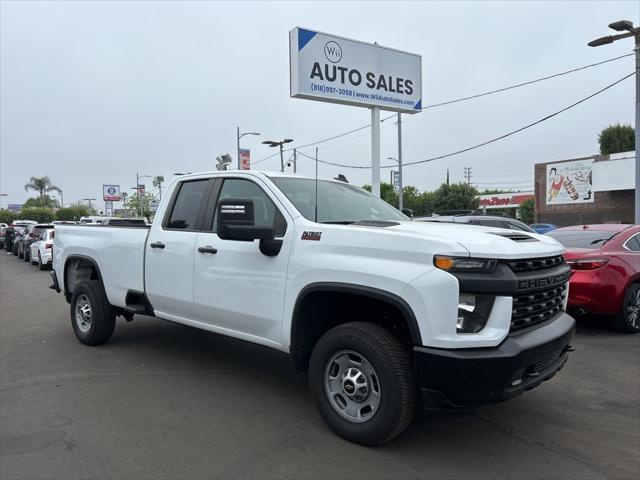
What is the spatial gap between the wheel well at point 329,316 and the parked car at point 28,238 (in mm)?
19852

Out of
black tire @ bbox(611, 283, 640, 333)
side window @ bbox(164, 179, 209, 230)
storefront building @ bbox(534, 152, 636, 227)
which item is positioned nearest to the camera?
side window @ bbox(164, 179, 209, 230)

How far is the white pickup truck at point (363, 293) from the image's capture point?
3.14 meters

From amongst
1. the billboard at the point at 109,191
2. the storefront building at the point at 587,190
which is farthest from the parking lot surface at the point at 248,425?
the billboard at the point at 109,191

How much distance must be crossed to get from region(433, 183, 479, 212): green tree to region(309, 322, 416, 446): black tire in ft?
173

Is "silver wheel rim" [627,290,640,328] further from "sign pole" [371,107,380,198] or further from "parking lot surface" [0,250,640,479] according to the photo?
"sign pole" [371,107,380,198]

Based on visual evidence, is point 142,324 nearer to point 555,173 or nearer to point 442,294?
point 442,294

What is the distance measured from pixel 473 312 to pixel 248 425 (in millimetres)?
1980

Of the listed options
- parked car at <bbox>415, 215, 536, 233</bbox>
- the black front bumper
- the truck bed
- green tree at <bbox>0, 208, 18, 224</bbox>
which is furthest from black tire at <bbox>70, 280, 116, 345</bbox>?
green tree at <bbox>0, 208, 18, 224</bbox>

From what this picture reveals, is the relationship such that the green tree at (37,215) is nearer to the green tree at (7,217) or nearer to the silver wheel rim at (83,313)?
the green tree at (7,217)

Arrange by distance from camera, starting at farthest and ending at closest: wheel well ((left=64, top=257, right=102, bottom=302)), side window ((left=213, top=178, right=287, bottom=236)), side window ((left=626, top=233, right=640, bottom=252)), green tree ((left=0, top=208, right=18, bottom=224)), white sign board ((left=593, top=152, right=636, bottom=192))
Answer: green tree ((left=0, top=208, right=18, bottom=224)), white sign board ((left=593, top=152, right=636, bottom=192)), side window ((left=626, top=233, right=640, bottom=252)), wheel well ((left=64, top=257, right=102, bottom=302)), side window ((left=213, top=178, right=287, bottom=236))

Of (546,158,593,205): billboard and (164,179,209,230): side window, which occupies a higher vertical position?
(546,158,593,205): billboard

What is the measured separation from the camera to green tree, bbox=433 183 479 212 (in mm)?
55656

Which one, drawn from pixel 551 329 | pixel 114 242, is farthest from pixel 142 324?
pixel 551 329

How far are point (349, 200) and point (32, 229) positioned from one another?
21621 millimetres
